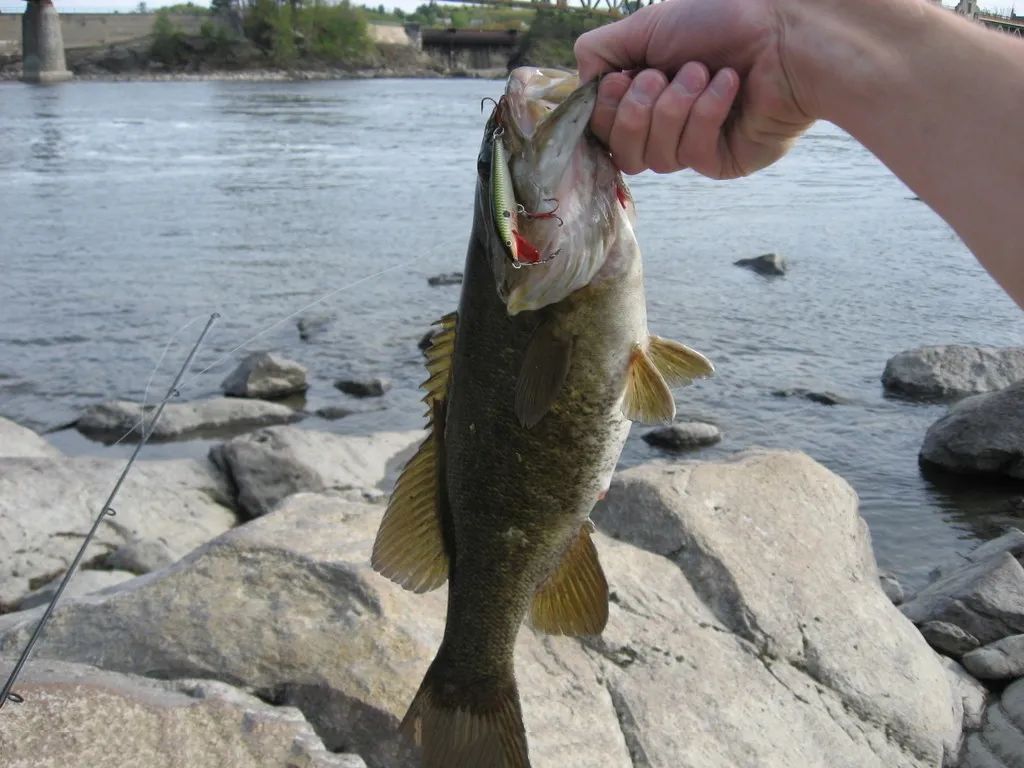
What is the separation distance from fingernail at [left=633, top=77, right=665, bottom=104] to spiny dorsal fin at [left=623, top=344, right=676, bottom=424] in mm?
680

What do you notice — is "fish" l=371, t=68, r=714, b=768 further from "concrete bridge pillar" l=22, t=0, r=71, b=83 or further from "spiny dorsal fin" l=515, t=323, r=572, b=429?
"concrete bridge pillar" l=22, t=0, r=71, b=83

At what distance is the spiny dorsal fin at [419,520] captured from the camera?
10.1ft

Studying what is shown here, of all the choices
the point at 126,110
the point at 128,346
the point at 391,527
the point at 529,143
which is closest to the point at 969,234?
the point at 529,143

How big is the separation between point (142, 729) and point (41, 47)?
87.2m

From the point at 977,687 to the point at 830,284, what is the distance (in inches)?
430

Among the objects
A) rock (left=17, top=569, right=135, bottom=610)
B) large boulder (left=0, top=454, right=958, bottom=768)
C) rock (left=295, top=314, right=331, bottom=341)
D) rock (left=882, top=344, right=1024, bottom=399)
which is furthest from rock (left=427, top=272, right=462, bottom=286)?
large boulder (left=0, top=454, right=958, bottom=768)

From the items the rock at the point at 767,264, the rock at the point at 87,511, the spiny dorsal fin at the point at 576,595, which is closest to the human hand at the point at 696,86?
the spiny dorsal fin at the point at 576,595

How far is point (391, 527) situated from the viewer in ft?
10.1

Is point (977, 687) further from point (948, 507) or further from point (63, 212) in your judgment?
point (63, 212)

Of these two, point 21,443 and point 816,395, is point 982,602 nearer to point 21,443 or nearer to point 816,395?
point 816,395

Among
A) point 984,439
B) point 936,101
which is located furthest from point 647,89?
point 984,439

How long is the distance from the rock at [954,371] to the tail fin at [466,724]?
9.66 metres

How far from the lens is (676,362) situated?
115 inches

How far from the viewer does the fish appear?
2.47 meters
